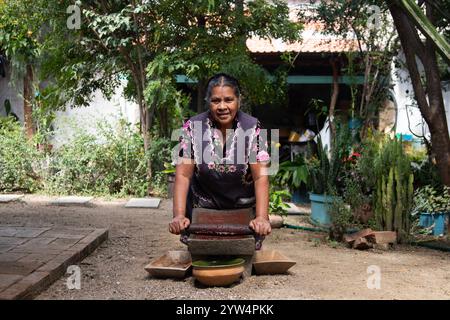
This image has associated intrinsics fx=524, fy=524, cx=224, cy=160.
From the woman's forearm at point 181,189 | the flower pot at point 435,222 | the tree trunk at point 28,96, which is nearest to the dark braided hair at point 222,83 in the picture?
the woman's forearm at point 181,189

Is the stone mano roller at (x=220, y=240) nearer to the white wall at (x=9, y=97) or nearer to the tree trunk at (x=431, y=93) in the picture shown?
the tree trunk at (x=431, y=93)

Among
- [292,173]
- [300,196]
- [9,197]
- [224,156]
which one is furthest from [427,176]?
[9,197]

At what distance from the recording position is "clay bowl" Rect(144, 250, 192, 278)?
3.72 metres

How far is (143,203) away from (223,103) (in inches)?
162

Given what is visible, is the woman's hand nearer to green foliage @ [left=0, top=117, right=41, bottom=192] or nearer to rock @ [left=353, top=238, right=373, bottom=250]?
rock @ [left=353, top=238, right=373, bottom=250]

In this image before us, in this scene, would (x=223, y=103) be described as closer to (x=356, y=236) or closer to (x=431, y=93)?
(x=356, y=236)

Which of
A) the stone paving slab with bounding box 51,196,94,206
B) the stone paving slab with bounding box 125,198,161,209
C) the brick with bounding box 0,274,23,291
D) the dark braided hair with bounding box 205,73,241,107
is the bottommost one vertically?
the brick with bounding box 0,274,23,291

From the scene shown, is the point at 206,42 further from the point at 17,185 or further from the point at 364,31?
the point at 17,185

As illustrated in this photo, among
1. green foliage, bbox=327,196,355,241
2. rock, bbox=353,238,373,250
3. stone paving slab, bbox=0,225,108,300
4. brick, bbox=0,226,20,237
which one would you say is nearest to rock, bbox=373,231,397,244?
rock, bbox=353,238,373,250

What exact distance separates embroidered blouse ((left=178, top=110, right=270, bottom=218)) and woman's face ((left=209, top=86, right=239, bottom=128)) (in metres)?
0.13

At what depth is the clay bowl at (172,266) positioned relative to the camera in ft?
12.2

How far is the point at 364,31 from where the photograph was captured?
26.5 feet

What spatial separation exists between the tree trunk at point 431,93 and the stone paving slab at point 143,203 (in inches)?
148

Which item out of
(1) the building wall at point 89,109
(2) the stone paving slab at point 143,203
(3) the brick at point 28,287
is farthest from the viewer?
(1) the building wall at point 89,109
